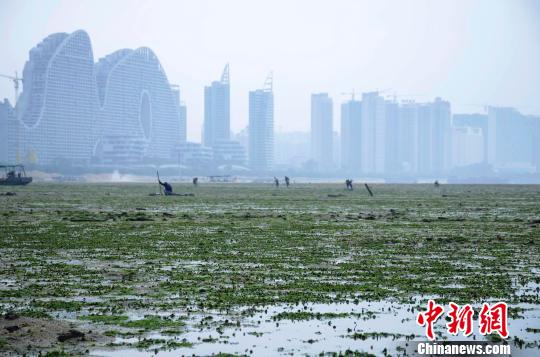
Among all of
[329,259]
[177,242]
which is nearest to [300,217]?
[177,242]

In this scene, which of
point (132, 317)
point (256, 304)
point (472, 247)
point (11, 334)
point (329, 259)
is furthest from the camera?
point (472, 247)

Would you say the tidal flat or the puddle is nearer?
the puddle

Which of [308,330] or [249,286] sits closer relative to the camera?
[308,330]

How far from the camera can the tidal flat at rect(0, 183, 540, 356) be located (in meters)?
14.7

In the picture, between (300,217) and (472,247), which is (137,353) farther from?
(300,217)

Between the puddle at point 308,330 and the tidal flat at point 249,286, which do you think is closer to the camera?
the puddle at point 308,330

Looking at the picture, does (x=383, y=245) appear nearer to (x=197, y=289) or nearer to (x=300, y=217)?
(x=197, y=289)

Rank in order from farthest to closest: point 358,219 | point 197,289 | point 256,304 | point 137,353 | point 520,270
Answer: point 358,219, point 520,270, point 197,289, point 256,304, point 137,353

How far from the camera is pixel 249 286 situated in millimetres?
20203

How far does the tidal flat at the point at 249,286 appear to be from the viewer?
14742 millimetres

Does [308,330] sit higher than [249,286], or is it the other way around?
[249,286]

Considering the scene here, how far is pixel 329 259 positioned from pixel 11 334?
12.6 meters

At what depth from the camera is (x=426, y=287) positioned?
19.8m

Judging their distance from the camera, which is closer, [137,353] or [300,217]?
[137,353]
